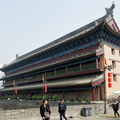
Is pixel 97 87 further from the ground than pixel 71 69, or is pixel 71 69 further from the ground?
pixel 71 69

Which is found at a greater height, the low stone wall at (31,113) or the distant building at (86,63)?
the distant building at (86,63)

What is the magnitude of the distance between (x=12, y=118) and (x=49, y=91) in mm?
22343


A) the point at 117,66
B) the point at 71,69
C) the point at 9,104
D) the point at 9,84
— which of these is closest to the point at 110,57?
the point at 117,66

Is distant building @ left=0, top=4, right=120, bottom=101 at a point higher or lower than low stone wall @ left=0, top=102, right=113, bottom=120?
higher

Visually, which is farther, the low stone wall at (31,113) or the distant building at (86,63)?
the distant building at (86,63)

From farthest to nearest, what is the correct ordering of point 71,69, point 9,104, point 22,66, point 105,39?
point 22,66 < point 9,104 < point 71,69 < point 105,39

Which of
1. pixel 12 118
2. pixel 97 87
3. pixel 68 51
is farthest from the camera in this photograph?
pixel 68 51

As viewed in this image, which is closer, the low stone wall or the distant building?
the low stone wall

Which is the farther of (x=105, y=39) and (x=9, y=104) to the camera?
(x=9, y=104)

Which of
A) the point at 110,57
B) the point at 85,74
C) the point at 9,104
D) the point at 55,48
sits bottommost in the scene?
the point at 9,104

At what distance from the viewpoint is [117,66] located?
30.0 m

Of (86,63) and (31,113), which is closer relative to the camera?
(31,113)

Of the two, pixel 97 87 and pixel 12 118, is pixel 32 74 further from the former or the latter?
pixel 12 118

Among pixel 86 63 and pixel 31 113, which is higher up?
pixel 86 63
